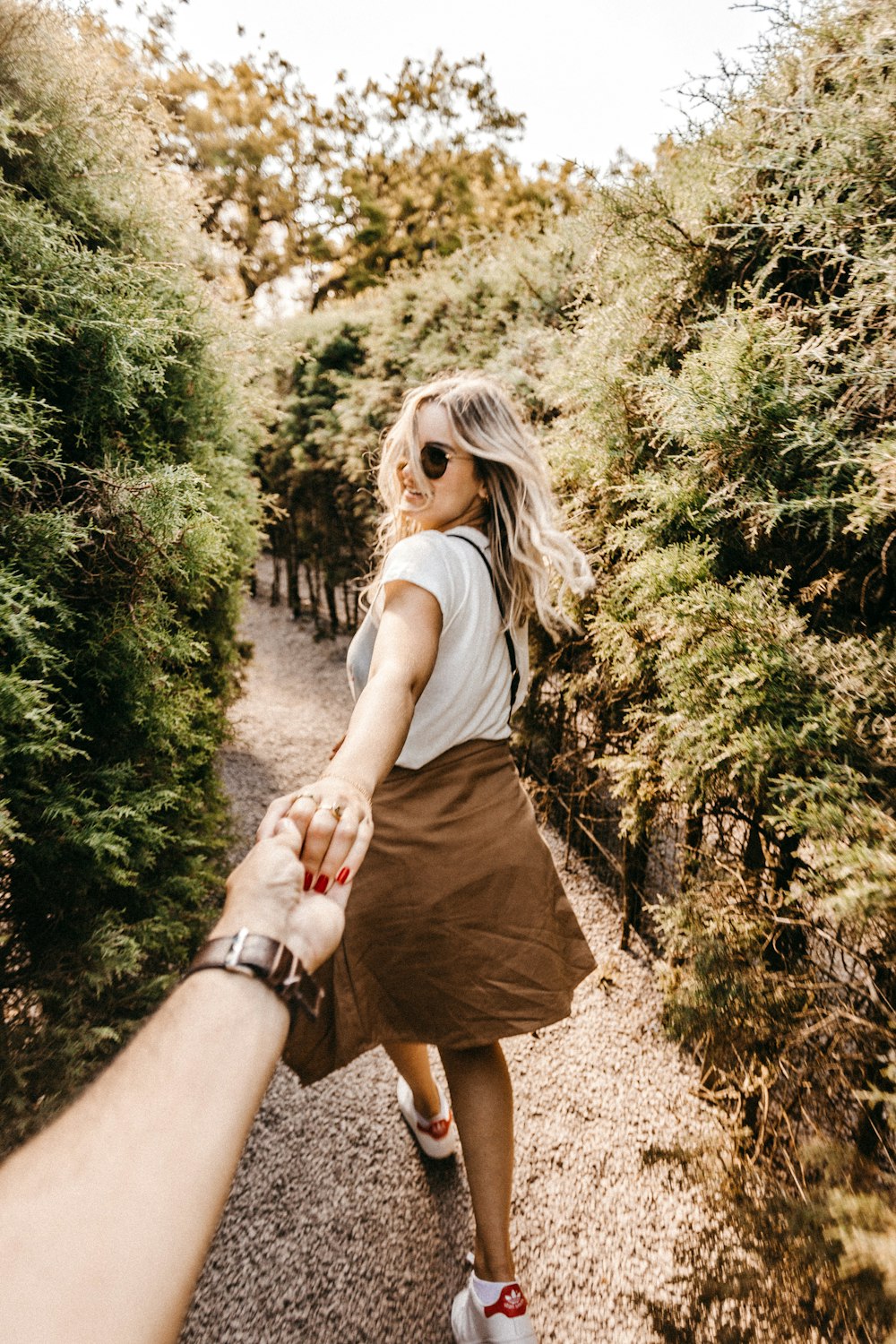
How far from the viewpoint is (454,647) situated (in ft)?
6.06

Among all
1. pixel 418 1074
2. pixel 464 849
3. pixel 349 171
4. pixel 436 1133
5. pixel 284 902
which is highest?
pixel 349 171

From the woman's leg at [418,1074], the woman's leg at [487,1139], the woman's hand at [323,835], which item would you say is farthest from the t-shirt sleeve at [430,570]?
the woman's leg at [418,1074]

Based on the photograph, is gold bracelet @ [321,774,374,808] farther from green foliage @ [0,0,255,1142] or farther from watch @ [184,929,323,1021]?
green foliage @ [0,0,255,1142]

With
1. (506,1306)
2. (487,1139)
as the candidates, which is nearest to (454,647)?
(487,1139)

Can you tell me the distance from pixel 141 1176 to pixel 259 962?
304mm

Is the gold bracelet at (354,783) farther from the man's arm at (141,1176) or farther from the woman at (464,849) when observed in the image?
the man's arm at (141,1176)

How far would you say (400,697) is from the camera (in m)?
1.60

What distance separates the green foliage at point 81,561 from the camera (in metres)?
2.05

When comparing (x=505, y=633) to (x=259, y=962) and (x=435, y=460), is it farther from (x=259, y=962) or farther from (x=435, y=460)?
(x=259, y=962)

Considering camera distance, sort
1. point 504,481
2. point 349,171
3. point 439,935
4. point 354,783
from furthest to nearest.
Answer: point 349,171, point 504,481, point 439,935, point 354,783

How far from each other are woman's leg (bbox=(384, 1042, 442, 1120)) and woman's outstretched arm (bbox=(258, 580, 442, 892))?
156 centimetres

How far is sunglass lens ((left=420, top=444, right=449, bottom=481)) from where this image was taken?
2.19m

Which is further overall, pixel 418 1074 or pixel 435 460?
pixel 418 1074

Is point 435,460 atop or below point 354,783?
atop
